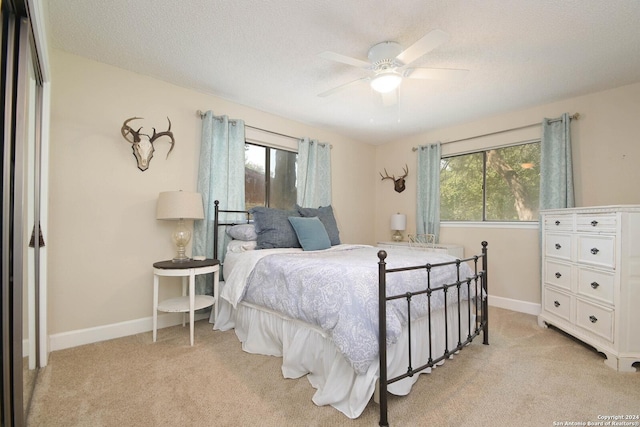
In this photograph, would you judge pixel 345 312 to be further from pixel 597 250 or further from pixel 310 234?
pixel 597 250

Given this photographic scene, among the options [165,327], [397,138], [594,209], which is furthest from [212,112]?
[594,209]

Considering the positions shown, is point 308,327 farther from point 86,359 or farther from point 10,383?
point 86,359

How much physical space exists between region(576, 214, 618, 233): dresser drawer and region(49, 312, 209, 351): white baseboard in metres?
3.74

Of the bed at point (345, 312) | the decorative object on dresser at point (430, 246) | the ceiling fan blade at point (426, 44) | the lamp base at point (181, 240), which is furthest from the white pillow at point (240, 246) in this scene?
the ceiling fan blade at point (426, 44)

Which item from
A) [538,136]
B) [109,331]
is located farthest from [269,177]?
[538,136]

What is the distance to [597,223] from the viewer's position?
2.33m

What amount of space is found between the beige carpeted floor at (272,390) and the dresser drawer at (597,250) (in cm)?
72

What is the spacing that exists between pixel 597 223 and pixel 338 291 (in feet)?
7.27

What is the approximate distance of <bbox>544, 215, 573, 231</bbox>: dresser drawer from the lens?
2.65m

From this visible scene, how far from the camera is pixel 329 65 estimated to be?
2.56 m

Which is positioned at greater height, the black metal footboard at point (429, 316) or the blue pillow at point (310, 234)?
the blue pillow at point (310, 234)

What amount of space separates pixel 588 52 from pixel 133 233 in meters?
4.12

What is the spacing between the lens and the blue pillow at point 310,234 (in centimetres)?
289

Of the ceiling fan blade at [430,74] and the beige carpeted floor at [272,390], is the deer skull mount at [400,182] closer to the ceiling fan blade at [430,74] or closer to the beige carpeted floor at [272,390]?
the ceiling fan blade at [430,74]
